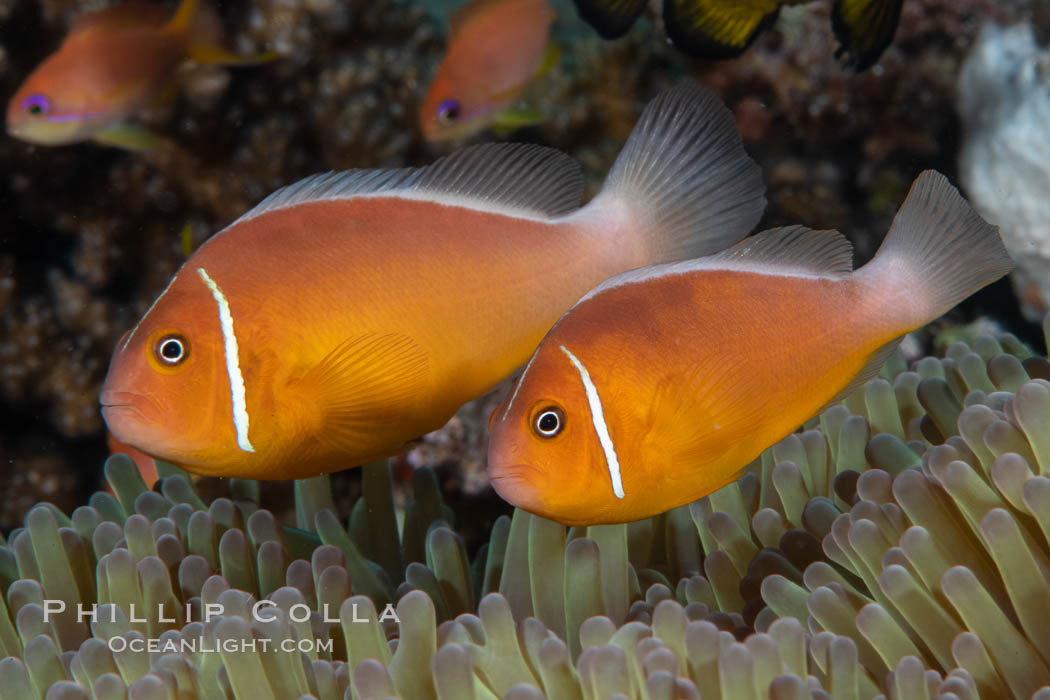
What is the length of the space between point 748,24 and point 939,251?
1.32 m

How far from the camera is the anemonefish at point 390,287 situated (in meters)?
1.52

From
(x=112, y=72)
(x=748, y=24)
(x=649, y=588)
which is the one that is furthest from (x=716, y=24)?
(x=112, y=72)

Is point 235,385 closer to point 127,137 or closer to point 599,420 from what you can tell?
point 599,420

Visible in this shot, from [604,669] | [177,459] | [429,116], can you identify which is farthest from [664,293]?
[429,116]

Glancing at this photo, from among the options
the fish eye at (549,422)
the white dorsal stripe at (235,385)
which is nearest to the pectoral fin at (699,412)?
the fish eye at (549,422)

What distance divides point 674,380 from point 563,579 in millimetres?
548

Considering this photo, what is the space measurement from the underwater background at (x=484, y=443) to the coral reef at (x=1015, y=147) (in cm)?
2

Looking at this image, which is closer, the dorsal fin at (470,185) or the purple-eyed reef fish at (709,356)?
the purple-eyed reef fish at (709,356)

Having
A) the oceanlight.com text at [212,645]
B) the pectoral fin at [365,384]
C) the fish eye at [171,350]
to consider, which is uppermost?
the fish eye at [171,350]

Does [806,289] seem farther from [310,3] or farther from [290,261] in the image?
[310,3]

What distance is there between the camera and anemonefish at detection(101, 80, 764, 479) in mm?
1517

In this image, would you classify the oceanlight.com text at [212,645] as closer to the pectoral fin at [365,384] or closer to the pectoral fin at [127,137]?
the pectoral fin at [365,384]

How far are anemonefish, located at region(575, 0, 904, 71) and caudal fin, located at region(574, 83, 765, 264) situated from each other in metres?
1.08

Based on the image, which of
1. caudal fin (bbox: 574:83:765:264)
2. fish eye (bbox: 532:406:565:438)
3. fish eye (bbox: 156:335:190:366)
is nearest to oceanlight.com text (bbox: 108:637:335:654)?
fish eye (bbox: 156:335:190:366)
